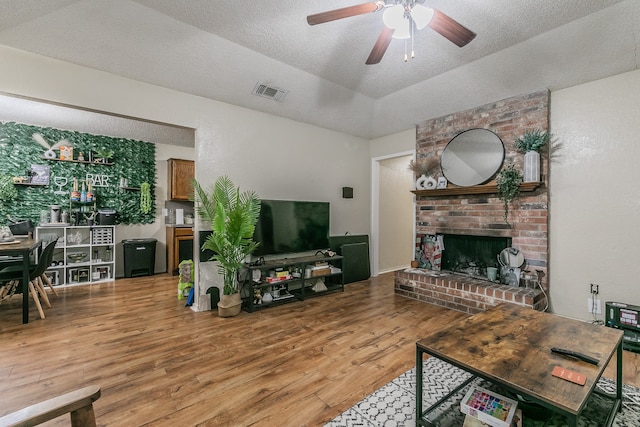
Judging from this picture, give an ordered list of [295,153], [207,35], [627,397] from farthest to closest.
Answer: [295,153]
[207,35]
[627,397]

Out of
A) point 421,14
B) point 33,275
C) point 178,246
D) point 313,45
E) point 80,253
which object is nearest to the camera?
point 421,14

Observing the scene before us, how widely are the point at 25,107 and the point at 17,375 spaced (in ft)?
12.2

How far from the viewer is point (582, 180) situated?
3080mm

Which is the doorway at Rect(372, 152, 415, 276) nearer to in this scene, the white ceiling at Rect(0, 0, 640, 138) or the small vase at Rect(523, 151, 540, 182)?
the white ceiling at Rect(0, 0, 640, 138)

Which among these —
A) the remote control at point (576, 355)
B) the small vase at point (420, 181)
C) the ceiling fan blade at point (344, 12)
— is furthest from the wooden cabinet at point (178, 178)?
the remote control at point (576, 355)

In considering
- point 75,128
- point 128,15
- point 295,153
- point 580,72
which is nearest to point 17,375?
point 128,15

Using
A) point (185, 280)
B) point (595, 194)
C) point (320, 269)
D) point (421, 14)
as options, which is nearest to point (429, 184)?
point (595, 194)

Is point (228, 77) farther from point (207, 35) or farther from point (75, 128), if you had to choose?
point (75, 128)

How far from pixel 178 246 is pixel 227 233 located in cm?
281

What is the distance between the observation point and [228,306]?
Result: 10.6ft

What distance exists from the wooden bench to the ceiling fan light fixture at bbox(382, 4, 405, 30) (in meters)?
2.51

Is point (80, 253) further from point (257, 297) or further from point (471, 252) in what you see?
point (471, 252)

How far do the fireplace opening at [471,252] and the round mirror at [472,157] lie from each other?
2.60 feet

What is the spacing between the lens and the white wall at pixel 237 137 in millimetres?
2656
